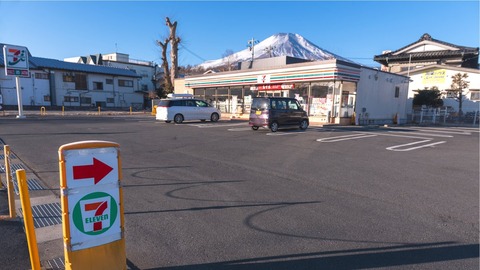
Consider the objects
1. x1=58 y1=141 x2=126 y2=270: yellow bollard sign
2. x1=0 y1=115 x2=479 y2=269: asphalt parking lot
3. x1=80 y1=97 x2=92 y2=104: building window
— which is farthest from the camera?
x1=80 y1=97 x2=92 y2=104: building window

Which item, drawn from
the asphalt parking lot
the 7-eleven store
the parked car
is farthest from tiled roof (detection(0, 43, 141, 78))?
the asphalt parking lot

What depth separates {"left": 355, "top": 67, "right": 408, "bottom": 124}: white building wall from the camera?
67.5 ft

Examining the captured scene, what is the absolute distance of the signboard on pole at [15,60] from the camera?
2057 centimetres

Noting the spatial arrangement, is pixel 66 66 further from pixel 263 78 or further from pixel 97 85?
pixel 263 78

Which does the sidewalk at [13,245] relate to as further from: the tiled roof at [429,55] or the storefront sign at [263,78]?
the tiled roof at [429,55]

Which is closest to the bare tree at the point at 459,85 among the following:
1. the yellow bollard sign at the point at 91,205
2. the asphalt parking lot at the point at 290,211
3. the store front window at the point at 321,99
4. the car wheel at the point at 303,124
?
the store front window at the point at 321,99

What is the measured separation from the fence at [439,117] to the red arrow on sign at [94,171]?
94.2ft

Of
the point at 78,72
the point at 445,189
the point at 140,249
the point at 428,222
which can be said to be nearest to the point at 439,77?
the point at 445,189

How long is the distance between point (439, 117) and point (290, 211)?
28086 mm

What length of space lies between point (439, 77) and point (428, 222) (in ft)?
119

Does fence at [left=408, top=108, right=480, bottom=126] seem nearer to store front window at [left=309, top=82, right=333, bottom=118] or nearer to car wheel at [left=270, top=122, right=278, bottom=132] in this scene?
store front window at [left=309, top=82, right=333, bottom=118]

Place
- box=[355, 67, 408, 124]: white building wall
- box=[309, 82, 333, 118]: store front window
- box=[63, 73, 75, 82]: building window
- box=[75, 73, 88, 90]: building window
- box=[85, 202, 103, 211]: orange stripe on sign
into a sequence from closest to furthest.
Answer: box=[85, 202, 103, 211]: orange stripe on sign < box=[309, 82, 333, 118]: store front window < box=[355, 67, 408, 124]: white building wall < box=[63, 73, 75, 82]: building window < box=[75, 73, 88, 90]: building window

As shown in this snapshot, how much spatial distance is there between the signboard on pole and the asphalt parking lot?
16.6 m

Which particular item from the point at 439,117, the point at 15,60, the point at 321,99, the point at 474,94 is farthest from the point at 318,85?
the point at 15,60
